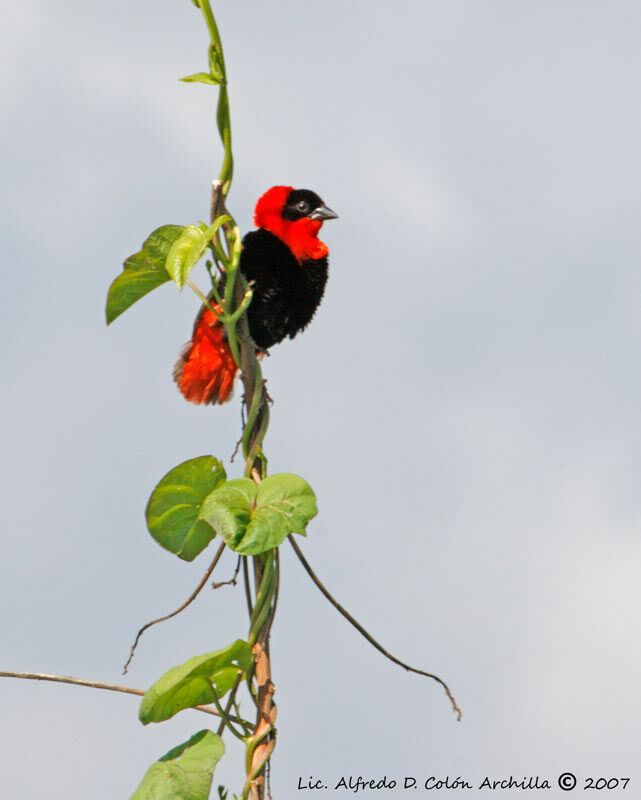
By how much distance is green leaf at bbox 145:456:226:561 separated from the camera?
5.23 feet

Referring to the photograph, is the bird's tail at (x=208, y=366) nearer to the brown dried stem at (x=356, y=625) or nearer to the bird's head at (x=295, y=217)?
the bird's head at (x=295, y=217)

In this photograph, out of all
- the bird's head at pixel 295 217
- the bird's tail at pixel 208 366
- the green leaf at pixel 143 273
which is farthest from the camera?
the bird's head at pixel 295 217

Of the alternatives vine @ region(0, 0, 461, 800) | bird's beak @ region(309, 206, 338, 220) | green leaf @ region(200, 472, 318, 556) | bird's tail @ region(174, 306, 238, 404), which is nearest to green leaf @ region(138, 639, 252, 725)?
vine @ region(0, 0, 461, 800)

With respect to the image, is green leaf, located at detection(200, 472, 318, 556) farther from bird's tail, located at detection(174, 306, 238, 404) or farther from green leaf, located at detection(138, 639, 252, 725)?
bird's tail, located at detection(174, 306, 238, 404)

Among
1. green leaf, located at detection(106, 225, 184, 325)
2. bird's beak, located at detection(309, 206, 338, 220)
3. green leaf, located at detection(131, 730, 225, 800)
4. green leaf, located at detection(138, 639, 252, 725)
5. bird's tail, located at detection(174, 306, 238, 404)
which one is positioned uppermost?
bird's beak, located at detection(309, 206, 338, 220)

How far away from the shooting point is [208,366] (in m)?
2.62

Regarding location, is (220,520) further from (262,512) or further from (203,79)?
(203,79)

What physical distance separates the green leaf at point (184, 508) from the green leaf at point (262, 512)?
0.12 metres

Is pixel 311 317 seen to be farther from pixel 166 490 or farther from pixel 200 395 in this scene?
pixel 166 490

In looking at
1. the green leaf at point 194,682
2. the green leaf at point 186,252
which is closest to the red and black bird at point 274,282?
the green leaf at point 186,252

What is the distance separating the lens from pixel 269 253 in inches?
113

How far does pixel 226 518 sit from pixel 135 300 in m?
0.42

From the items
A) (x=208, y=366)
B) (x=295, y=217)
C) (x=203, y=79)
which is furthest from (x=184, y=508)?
(x=295, y=217)

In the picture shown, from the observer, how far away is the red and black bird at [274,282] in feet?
8.68
